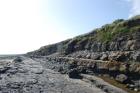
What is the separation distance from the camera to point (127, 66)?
49969mm

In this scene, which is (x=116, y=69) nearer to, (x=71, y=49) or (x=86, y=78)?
(x=86, y=78)

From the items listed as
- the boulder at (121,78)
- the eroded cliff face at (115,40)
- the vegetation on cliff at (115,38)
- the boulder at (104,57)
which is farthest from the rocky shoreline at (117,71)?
the vegetation on cliff at (115,38)

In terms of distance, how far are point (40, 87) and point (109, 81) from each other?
12.1 metres

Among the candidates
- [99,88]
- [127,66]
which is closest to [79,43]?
[127,66]

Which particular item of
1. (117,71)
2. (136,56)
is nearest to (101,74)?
(117,71)

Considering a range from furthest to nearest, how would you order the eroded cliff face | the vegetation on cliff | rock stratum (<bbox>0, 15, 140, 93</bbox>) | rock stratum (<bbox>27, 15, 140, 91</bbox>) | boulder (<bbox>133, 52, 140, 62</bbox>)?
1. the vegetation on cliff
2. the eroded cliff face
3. boulder (<bbox>133, 52, 140, 62</bbox>)
4. rock stratum (<bbox>27, 15, 140, 91</bbox>)
5. rock stratum (<bbox>0, 15, 140, 93</bbox>)

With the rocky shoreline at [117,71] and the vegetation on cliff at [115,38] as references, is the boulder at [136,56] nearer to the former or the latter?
the rocky shoreline at [117,71]

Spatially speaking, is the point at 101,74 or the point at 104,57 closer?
the point at 101,74

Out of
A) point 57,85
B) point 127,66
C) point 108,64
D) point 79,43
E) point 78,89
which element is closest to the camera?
point 78,89

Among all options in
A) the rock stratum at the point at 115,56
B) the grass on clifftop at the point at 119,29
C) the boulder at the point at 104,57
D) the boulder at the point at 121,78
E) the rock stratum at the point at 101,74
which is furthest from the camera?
the grass on clifftop at the point at 119,29

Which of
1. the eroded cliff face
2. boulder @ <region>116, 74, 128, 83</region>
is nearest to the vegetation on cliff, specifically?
the eroded cliff face

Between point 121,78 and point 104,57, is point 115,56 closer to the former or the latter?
point 104,57

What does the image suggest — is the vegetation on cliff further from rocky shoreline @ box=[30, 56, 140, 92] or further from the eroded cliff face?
rocky shoreline @ box=[30, 56, 140, 92]

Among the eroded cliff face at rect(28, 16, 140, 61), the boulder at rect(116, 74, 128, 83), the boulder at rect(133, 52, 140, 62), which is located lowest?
the boulder at rect(116, 74, 128, 83)
